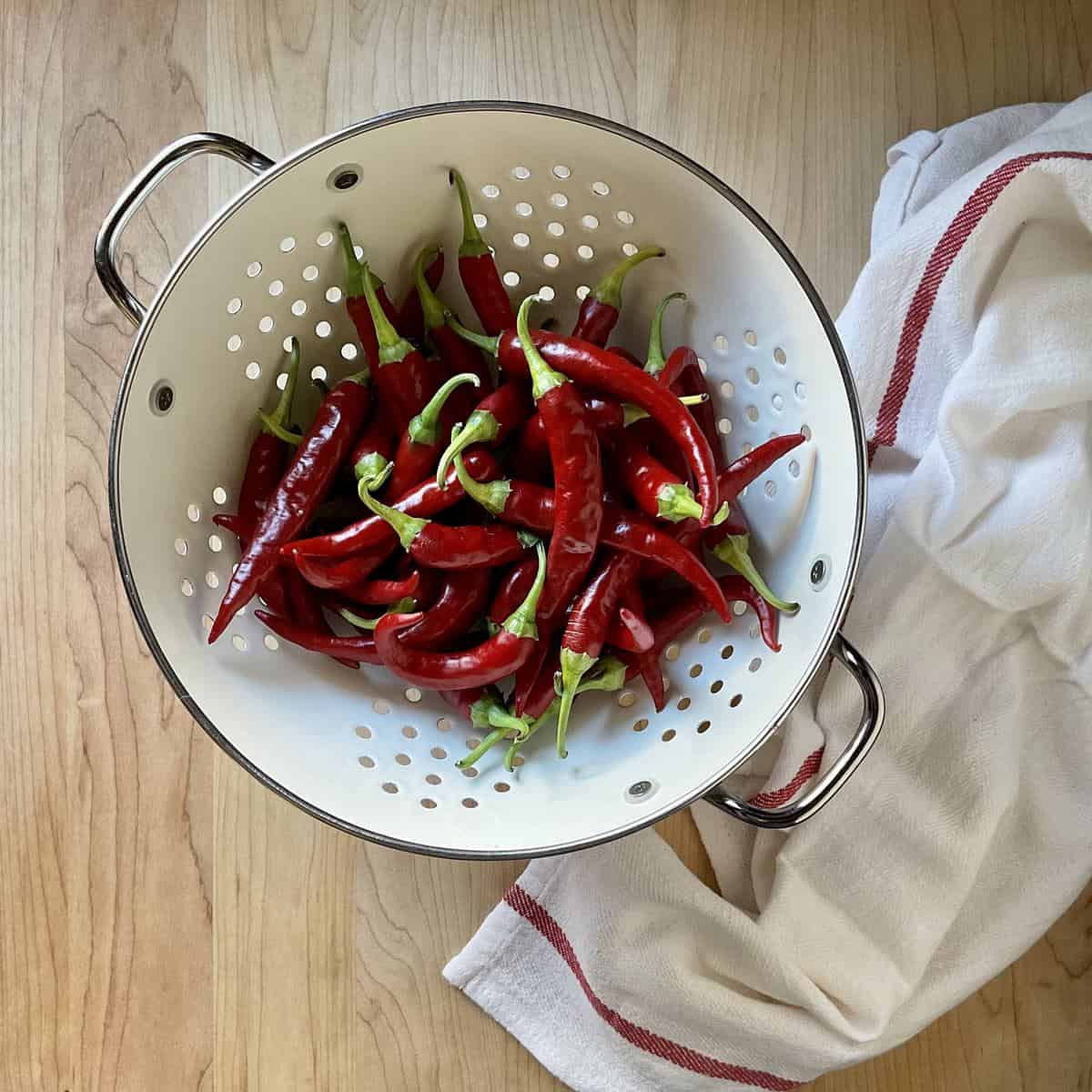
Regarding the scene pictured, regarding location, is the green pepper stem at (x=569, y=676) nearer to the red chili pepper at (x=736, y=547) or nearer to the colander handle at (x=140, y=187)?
the red chili pepper at (x=736, y=547)

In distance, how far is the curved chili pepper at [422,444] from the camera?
0.87m

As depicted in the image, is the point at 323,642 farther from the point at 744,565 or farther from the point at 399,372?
the point at 744,565

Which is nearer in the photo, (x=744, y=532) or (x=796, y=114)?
(x=744, y=532)

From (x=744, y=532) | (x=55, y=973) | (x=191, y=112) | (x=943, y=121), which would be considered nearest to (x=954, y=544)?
(x=744, y=532)

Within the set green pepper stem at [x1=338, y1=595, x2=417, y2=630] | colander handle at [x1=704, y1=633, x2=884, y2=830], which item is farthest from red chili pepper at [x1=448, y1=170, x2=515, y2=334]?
colander handle at [x1=704, y1=633, x2=884, y2=830]

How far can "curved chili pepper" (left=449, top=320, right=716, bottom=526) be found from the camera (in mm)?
832

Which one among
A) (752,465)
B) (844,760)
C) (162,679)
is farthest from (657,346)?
(162,679)

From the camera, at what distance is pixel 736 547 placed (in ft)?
2.93

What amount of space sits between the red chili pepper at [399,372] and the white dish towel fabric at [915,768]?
356mm

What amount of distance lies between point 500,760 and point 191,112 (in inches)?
24.8

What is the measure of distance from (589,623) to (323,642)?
0.21m

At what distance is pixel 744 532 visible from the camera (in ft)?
3.00

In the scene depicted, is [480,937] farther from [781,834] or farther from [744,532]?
[744,532]

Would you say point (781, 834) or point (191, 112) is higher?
point (191, 112)
